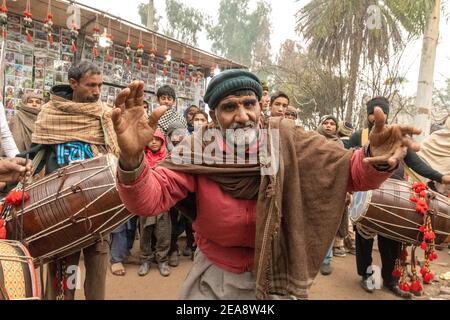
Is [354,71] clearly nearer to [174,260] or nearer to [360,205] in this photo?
[360,205]

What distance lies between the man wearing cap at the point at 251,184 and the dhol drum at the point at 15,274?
0.70 meters

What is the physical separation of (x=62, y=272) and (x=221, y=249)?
64.6 inches

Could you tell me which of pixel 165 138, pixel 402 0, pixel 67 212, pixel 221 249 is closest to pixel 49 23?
pixel 165 138

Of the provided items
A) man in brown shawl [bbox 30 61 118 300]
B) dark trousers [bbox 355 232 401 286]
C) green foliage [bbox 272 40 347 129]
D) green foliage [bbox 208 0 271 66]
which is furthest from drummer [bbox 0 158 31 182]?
green foliage [bbox 208 0 271 66]

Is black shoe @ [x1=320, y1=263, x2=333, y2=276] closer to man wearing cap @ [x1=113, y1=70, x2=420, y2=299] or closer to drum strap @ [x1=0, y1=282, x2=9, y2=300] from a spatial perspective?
man wearing cap @ [x1=113, y1=70, x2=420, y2=299]

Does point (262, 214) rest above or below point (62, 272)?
above

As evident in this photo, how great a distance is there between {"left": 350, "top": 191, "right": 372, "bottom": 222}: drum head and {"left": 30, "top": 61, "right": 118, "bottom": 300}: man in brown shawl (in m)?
2.20

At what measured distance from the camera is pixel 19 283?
160cm

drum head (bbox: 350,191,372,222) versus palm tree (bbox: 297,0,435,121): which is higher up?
palm tree (bbox: 297,0,435,121)

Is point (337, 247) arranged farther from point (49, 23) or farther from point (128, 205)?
point (49, 23)

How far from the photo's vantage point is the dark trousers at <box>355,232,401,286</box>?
11.6ft

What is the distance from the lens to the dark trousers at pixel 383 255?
3.54 metres

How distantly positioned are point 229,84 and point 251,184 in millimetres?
469
